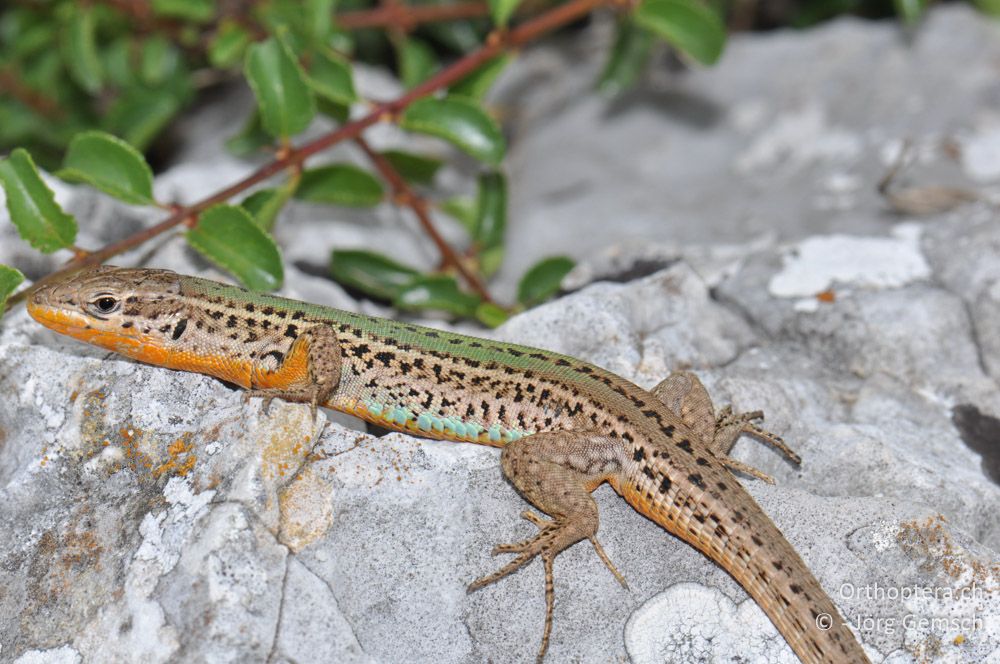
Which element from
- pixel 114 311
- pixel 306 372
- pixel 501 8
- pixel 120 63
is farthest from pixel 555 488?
pixel 120 63

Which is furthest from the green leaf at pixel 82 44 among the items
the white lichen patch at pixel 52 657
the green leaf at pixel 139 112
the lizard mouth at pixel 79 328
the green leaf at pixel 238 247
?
the white lichen patch at pixel 52 657

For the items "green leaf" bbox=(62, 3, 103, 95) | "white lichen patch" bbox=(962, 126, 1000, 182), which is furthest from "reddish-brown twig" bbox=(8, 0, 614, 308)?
"white lichen patch" bbox=(962, 126, 1000, 182)

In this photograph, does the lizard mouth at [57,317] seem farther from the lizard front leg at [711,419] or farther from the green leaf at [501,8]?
the green leaf at [501,8]

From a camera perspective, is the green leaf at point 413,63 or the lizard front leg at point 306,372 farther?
the green leaf at point 413,63

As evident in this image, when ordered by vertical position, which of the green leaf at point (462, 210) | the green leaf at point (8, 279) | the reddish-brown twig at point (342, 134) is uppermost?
the green leaf at point (8, 279)

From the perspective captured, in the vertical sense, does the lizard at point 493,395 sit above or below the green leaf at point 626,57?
above

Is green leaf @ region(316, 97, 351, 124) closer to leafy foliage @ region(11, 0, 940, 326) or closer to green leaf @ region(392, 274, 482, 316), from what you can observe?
leafy foliage @ region(11, 0, 940, 326)
